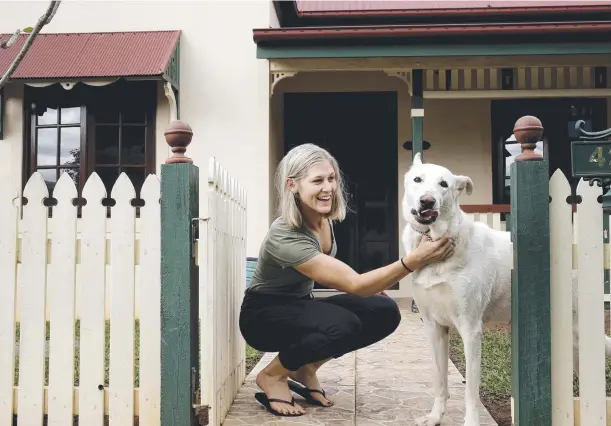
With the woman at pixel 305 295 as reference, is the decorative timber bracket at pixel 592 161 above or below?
above

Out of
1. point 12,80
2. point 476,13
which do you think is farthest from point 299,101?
point 12,80

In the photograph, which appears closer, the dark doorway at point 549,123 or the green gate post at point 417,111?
the green gate post at point 417,111

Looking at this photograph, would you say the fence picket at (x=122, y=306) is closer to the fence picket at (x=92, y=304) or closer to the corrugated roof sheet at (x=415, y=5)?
the fence picket at (x=92, y=304)

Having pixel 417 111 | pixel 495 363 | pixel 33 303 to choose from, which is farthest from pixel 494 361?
pixel 417 111

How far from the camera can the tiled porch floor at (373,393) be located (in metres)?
3.08

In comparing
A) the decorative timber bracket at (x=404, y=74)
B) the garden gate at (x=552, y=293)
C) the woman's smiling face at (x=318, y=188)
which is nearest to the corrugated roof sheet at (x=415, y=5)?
the decorative timber bracket at (x=404, y=74)

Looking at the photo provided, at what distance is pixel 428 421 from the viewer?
2939 millimetres

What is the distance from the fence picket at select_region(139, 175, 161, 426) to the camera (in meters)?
2.74

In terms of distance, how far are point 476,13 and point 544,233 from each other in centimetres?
759

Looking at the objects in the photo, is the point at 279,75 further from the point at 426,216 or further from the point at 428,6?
the point at 426,216

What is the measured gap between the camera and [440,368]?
293 cm

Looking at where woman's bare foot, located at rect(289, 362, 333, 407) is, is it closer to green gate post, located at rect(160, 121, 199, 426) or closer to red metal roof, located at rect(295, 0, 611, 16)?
green gate post, located at rect(160, 121, 199, 426)

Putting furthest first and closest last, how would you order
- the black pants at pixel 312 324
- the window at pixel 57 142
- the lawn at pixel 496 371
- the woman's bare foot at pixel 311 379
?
the window at pixel 57 142 < the lawn at pixel 496 371 < the woman's bare foot at pixel 311 379 < the black pants at pixel 312 324

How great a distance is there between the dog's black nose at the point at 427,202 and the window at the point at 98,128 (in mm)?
6377
